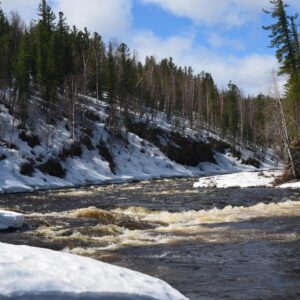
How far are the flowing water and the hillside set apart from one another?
20.4 meters

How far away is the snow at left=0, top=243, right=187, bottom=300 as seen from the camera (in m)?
5.40

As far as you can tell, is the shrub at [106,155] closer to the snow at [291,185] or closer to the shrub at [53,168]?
the shrub at [53,168]

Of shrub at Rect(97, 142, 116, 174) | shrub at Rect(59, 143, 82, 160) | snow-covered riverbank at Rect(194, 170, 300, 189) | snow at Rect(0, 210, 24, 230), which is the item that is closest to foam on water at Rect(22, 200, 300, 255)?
snow at Rect(0, 210, 24, 230)

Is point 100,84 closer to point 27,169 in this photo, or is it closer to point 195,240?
point 27,169

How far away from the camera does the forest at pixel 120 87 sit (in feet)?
146

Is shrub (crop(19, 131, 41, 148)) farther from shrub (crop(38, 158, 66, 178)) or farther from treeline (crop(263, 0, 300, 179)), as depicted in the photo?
treeline (crop(263, 0, 300, 179))

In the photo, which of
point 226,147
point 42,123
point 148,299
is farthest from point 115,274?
point 226,147

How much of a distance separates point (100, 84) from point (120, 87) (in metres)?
6.62

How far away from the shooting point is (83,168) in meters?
52.4

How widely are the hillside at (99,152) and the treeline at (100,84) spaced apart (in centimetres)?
211

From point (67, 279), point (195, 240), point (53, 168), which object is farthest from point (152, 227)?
A: point (53, 168)

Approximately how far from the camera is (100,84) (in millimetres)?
82688

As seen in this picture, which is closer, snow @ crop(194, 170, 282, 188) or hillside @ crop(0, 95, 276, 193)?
snow @ crop(194, 170, 282, 188)

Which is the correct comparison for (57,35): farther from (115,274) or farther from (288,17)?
(115,274)
